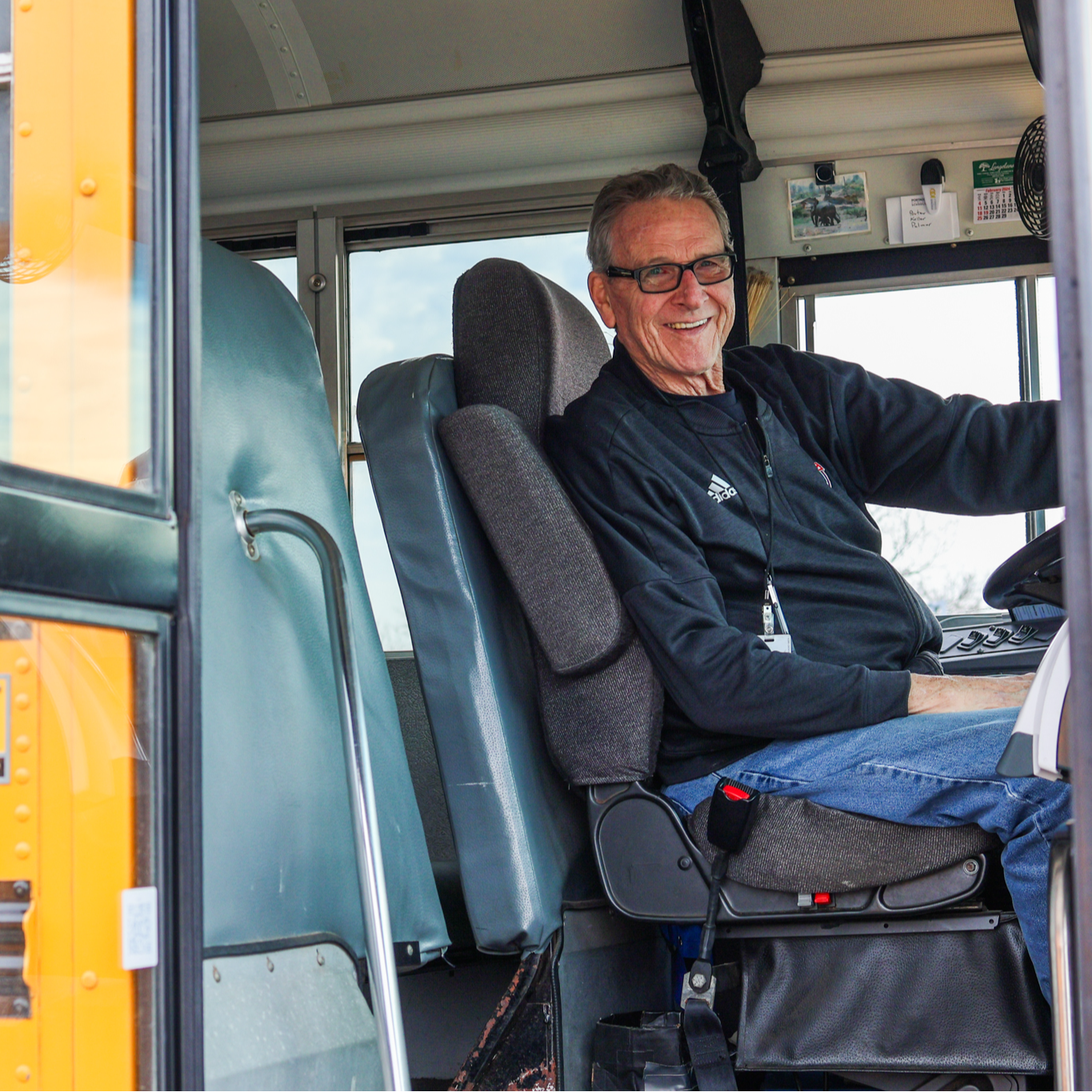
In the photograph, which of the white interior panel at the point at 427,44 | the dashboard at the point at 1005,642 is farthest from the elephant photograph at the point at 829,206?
the dashboard at the point at 1005,642

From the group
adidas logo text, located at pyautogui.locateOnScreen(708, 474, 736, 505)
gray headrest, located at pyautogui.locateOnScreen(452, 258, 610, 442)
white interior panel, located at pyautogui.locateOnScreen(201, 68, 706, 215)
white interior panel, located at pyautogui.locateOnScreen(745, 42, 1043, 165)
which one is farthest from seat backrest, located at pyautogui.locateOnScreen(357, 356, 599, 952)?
white interior panel, located at pyautogui.locateOnScreen(745, 42, 1043, 165)

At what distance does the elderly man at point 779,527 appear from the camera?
172cm

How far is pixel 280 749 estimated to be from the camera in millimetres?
1552

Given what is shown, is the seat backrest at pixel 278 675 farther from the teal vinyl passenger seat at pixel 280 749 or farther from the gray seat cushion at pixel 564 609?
the gray seat cushion at pixel 564 609

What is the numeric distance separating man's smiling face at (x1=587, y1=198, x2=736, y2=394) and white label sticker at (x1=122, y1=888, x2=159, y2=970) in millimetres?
1407

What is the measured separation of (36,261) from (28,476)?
277 mm

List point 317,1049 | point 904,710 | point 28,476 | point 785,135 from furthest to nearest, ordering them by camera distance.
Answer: point 785,135 → point 904,710 → point 317,1049 → point 28,476

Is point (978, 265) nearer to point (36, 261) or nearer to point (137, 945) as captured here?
point (36, 261)

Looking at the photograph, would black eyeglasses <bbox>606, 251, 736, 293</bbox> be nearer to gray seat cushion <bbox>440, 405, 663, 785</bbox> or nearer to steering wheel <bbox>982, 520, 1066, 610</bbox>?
gray seat cushion <bbox>440, 405, 663, 785</bbox>

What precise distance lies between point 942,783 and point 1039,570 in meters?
0.30

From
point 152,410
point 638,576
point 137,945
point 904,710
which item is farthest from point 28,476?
point 904,710

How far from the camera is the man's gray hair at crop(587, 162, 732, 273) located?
228 cm

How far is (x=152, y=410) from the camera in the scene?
1.14 metres

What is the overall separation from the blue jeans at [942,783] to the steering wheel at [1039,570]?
17cm
